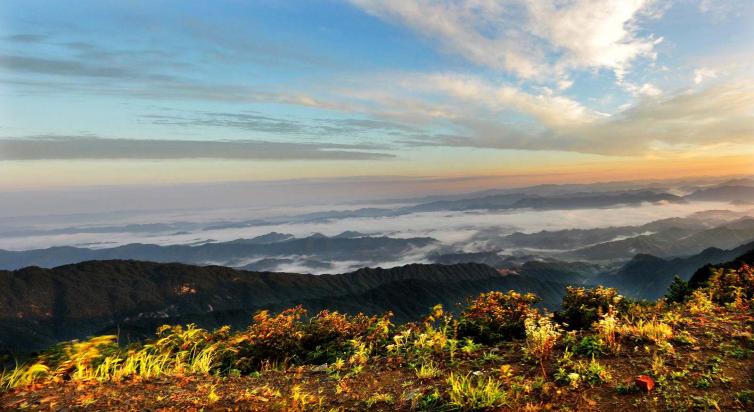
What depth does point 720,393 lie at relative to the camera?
5.14 m

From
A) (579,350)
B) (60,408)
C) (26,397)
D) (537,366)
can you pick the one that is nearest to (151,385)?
(60,408)

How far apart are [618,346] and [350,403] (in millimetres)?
4940

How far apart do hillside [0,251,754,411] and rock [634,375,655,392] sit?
2 centimetres

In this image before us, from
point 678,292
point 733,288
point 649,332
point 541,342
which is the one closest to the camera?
point 541,342

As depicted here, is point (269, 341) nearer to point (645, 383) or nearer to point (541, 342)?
point (541, 342)

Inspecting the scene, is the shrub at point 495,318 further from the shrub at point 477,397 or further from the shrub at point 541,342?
the shrub at point 477,397

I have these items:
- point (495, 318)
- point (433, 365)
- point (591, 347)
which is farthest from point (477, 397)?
point (495, 318)

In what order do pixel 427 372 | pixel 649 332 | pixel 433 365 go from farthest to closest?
pixel 433 365 < pixel 649 332 < pixel 427 372

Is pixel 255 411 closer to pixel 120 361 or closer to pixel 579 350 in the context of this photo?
pixel 120 361

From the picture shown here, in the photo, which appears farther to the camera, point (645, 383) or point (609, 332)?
point (609, 332)

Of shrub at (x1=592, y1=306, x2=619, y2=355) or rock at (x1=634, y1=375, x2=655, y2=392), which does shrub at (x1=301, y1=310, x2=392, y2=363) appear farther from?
rock at (x1=634, y1=375, x2=655, y2=392)

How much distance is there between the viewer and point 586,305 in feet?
32.0

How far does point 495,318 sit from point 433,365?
8.94 feet

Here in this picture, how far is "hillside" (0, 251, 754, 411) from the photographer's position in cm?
541
